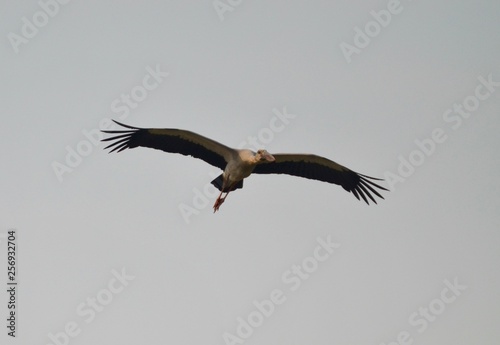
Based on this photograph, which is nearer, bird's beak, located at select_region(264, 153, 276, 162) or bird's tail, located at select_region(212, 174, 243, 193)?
bird's beak, located at select_region(264, 153, 276, 162)

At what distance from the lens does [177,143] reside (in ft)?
71.7

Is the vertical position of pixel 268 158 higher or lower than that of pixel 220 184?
lower

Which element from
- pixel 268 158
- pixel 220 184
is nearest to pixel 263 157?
pixel 268 158

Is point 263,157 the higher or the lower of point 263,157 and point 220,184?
the lower

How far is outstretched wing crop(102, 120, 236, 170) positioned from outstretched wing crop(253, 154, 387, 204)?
1131 millimetres

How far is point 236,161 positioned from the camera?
21.7 metres

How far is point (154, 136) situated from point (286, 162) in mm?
3039

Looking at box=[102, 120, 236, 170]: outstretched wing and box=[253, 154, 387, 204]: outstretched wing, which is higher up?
box=[102, 120, 236, 170]: outstretched wing

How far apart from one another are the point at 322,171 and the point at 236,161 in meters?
2.29

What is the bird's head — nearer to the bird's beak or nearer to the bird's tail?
the bird's beak

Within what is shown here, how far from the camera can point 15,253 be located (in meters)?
22.7

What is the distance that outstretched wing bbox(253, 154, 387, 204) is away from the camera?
22703 mm

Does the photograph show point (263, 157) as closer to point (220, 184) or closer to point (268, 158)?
point (268, 158)

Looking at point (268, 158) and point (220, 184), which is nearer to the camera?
point (268, 158)
